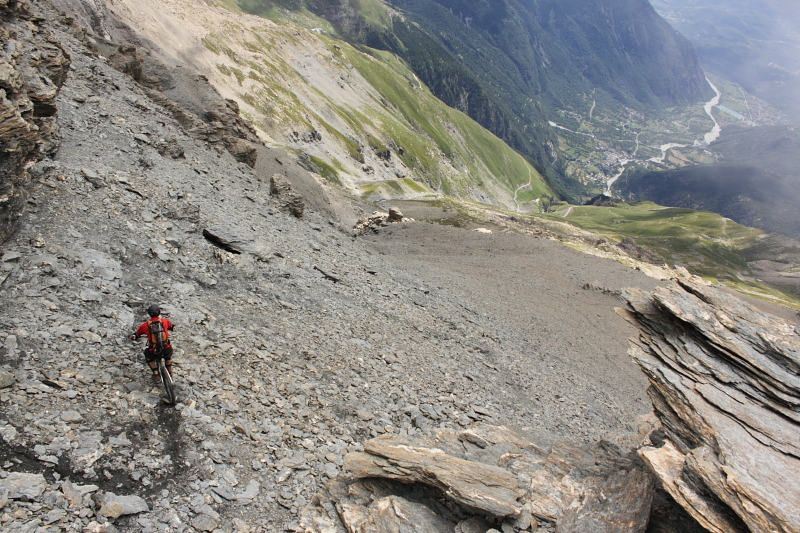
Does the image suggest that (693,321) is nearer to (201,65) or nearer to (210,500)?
(210,500)

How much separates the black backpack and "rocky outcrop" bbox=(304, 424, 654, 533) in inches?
232

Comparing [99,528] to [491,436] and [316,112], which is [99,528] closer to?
[491,436]

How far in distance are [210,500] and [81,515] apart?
238cm

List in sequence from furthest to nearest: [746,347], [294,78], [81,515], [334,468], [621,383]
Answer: [294,78] < [621,383] < [746,347] < [334,468] < [81,515]

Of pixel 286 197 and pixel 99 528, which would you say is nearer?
pixel 99 528

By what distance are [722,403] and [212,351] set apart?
15659mm

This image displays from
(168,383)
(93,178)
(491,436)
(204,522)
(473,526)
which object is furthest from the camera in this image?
(93,178)

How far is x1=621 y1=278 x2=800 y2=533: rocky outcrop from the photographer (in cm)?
909

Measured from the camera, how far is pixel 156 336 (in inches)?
450

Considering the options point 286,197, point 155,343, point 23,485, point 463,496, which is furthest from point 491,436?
point 286,197

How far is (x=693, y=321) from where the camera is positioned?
1352cm

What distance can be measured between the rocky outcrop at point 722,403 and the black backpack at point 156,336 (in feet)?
44.0

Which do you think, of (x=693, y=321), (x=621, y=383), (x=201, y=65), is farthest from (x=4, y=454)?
(x=201, y=65)

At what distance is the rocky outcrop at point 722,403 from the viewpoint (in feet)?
29.8
